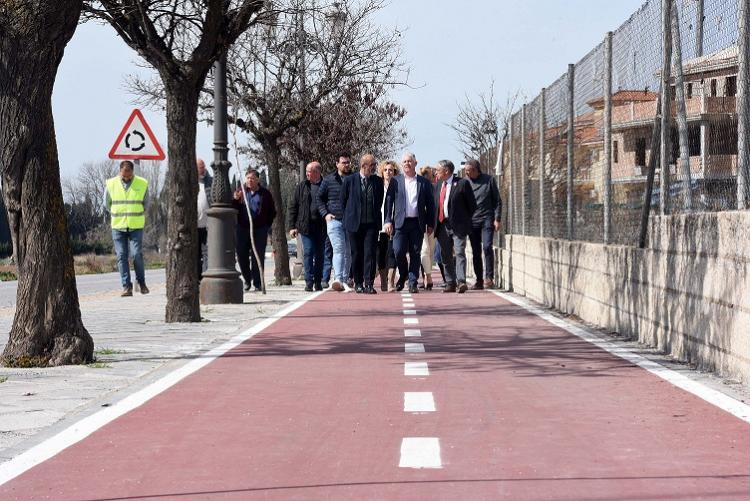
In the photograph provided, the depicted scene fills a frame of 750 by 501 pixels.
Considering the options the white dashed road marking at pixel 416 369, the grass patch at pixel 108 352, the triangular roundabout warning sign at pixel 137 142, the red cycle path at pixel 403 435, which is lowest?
the red cycle path at pixel 403 435

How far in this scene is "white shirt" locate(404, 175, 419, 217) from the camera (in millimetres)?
21078

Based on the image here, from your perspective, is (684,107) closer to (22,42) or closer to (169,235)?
(22,42)

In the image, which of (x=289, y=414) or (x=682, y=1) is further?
(x=682, y=1)

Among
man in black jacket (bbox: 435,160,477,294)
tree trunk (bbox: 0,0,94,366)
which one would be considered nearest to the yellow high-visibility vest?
man in black jacket (bbox: 435,160,477,294)

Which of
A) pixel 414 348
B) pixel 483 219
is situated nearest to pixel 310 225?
pixel 483 219

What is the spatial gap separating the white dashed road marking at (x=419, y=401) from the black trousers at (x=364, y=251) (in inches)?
475

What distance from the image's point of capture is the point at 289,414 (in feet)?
25.5

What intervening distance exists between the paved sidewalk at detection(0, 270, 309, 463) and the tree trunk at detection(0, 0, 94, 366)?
0.29 metres

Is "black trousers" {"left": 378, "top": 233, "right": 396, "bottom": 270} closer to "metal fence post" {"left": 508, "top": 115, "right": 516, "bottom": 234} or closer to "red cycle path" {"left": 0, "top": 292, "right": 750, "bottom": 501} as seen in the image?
"metal fence post" {"left": 508, "top": 115, "right": 516, "bottom": 234}

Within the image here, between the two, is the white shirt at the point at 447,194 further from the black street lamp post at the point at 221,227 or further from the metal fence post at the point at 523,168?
the black street lamp post at the point at 221,227

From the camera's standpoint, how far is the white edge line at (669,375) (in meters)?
7.93

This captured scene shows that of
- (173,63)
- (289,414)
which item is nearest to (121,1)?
(173,63)

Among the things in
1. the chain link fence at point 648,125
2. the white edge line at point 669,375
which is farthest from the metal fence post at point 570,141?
the white edge line at point 669,375

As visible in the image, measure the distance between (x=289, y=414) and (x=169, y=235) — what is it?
739cm
